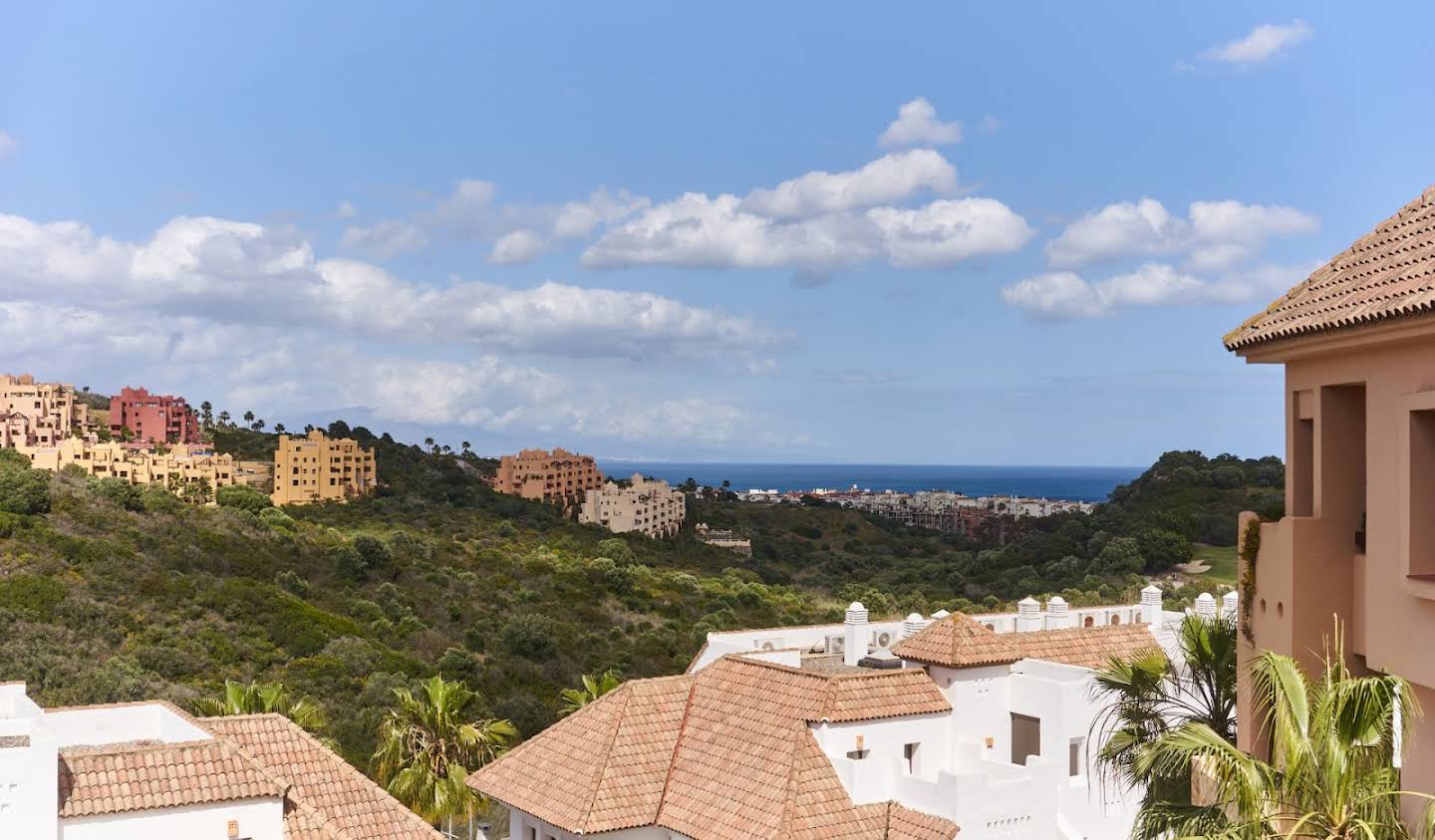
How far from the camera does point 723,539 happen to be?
113 m

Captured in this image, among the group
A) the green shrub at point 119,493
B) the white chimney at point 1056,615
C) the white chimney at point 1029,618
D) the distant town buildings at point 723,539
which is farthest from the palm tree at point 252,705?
the distant town buildings at point 723,539

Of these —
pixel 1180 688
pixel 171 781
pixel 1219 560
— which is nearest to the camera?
pixel 1180 688

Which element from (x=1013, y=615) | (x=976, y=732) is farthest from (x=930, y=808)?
(x=1013, y=615)

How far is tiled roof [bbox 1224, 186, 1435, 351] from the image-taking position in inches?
391

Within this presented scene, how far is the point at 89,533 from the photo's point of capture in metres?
54.2

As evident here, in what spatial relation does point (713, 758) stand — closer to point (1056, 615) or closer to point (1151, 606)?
point (1056, 615)

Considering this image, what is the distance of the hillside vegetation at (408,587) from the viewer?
41500 mm

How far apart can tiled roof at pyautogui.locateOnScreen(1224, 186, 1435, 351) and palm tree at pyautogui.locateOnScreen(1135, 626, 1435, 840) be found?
8.31 ft

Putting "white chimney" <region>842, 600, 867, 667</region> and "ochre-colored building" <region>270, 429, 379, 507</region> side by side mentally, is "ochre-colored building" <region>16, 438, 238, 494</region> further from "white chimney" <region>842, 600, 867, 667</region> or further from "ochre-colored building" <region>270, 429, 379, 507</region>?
"white chimney" <region>842, 600, 867, 667</region>

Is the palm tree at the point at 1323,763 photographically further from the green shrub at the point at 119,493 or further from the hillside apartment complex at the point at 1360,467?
the green shrub at the point at 119,493

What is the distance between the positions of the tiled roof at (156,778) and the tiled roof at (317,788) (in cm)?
138

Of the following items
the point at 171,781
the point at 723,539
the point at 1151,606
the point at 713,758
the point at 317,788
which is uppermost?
the point at 1151,606

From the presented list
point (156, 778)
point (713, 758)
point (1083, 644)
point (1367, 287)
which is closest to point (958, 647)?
point (1083, 644)

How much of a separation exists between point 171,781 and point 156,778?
20 centimetres
